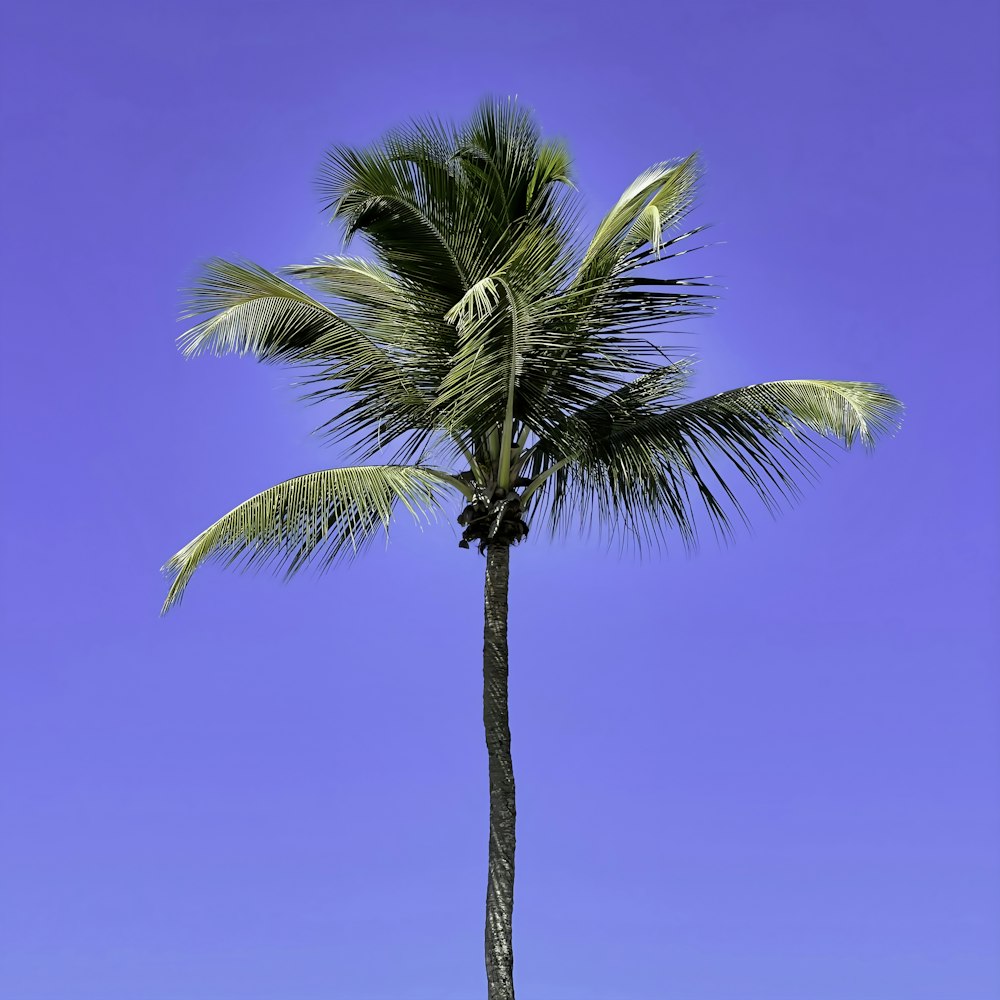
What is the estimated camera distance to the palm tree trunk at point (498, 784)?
421 inches

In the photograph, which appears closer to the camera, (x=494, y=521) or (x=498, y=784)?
(x=498, y=784)

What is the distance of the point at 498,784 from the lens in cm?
1127

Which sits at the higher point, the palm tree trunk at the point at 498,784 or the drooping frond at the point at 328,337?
the drooping frond at the point at 328,337

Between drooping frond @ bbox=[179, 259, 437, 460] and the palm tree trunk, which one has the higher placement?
drooping frond @ bbox=[179, 259, 437, 460]

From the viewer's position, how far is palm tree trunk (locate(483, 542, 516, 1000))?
10688 millimetres

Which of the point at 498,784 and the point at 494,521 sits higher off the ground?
the point at 494,521

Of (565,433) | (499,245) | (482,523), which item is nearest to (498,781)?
(482,523)

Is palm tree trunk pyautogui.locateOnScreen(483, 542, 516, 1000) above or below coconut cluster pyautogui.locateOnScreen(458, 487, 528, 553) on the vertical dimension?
below

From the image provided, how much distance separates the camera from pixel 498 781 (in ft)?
37.0

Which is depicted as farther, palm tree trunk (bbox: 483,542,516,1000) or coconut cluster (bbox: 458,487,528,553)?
coconut cluster (bbox: 458,487,528,553)

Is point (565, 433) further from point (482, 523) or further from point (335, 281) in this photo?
point (335, 281)

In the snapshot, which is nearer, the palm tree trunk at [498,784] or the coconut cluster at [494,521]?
the palm tree trunk at [498,784]

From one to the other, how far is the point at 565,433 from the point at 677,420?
3.15ft

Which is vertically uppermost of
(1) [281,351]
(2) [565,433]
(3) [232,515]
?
(1) [281,351]
